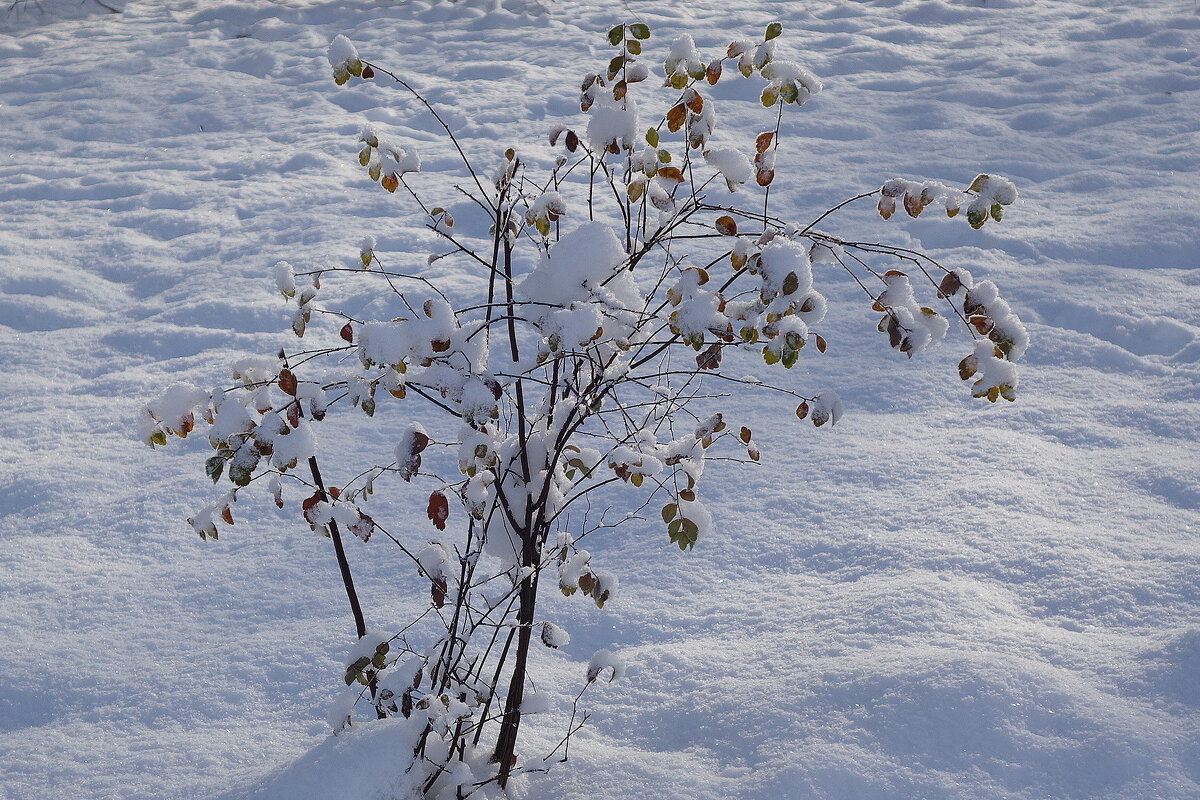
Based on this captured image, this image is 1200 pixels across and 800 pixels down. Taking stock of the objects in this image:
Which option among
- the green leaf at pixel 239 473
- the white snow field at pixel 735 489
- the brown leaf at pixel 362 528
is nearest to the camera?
the green leaf at pixel 239 473

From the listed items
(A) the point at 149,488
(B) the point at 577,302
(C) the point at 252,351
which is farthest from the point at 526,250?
(B) the point at 577,302

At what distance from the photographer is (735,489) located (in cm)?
266

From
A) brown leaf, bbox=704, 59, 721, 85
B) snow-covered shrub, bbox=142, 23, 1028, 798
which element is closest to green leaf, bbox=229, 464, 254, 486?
snow-covered shrub, bbox=142, 23, 1028, 798

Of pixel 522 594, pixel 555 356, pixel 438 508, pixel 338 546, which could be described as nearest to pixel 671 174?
pixel 555 356

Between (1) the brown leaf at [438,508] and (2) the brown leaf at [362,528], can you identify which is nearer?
(1) the brown leaf at [438,508]

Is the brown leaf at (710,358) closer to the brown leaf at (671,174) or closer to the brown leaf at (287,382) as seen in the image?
the brown leaf at (671,174)

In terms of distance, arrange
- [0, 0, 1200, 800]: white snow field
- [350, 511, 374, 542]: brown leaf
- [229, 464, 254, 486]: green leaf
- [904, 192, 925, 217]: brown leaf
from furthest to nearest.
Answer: [0, 0, 1200, 800]: white snow field < [350, 511, 374, 542]: brown leaf < [904, 192, 925, 217]: brown leaf < [229, 464, 254, 486]: green leaf

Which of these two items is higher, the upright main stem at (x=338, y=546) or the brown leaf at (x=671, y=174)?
the brown leaf at (x=671, y=174)

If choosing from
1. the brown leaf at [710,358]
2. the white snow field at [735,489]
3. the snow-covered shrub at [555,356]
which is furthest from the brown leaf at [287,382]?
the white snow field at [735,489]

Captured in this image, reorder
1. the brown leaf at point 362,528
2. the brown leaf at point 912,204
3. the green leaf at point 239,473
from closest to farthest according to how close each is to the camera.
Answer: the green leaf at point 239,473, the brown leaf at point 912,204, the brown leaf at point 362,528

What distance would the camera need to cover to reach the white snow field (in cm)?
179

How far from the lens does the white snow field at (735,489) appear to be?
1792 millimetres

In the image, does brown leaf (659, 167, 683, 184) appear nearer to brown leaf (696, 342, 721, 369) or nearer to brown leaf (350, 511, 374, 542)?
brown leaf (696, 342, 721, 369)

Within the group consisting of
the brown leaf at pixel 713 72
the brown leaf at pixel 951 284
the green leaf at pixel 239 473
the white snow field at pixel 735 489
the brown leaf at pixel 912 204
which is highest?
the brown leaf at pixel 713 72
